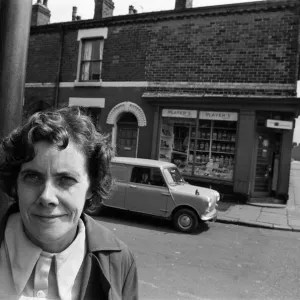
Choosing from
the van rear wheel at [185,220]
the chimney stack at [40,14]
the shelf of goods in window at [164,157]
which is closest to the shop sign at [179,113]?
the shelf of goods in window at [164,157]

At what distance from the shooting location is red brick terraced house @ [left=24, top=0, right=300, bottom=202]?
406 inches

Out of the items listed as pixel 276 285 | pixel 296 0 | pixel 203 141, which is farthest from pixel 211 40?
pixel 276 285

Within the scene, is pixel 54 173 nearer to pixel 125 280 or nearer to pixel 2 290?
pixel 2 290

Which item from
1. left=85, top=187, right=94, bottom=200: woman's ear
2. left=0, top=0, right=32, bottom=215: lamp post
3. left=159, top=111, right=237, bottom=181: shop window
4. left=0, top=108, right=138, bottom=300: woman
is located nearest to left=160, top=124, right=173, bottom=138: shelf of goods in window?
left=159, top=111, right=237, bottom=181: shop window

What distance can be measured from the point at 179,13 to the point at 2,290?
12055 mm

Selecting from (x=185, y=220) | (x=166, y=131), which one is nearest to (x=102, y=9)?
(x=166, y=131)

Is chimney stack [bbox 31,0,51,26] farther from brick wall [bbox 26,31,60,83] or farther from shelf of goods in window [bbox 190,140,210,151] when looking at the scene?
shelf of goods in window [bbox 190,140,210,151]

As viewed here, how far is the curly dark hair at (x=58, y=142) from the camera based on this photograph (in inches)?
52.4

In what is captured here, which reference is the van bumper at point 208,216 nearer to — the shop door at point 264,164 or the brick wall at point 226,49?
the shop door at point 264,164

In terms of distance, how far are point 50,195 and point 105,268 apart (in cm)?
42

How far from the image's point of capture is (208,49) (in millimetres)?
11164

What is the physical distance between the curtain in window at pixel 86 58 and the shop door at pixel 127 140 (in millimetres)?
2981

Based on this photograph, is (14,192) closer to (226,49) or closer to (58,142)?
(58,142)

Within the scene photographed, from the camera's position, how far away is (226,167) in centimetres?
1096
